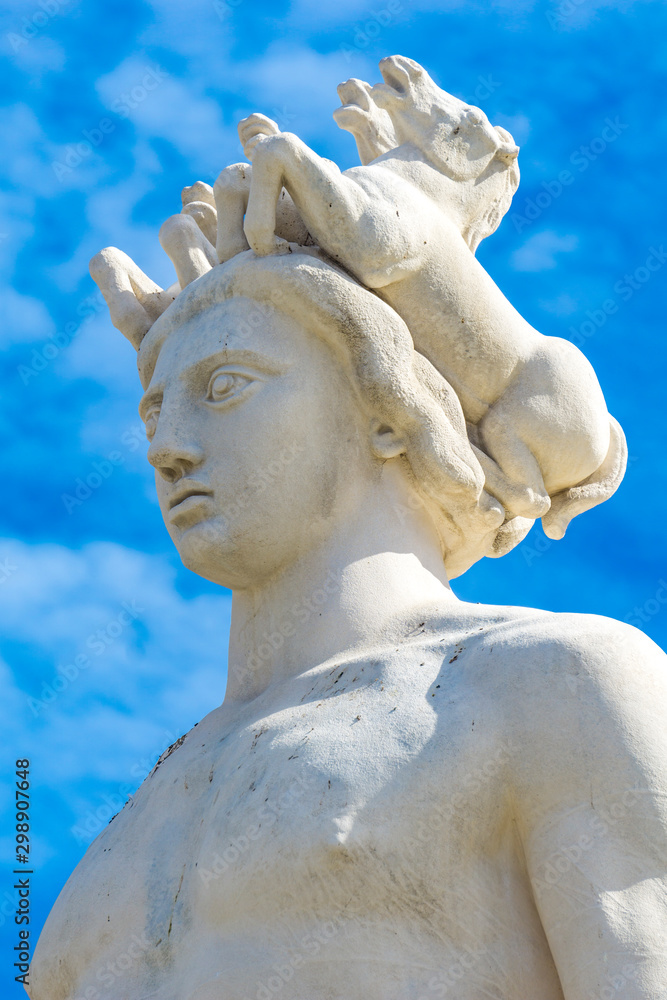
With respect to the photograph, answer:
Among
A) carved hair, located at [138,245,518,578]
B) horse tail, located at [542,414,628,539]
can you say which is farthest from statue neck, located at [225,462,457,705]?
horse tail, located at [542,414,628,539]

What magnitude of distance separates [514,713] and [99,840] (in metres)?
2.32

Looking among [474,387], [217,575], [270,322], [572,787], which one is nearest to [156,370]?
[270,322]

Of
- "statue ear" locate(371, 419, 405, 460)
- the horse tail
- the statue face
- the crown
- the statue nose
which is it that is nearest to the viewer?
the statue face

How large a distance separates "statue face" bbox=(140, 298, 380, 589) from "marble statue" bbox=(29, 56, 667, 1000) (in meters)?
0.01

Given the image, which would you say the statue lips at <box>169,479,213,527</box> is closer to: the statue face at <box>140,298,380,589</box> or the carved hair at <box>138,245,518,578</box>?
the statue face at <box>140,298,380,589</box>

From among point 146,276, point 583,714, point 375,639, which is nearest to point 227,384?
point 375,639

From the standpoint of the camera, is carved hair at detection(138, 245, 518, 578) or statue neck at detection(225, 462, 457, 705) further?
carved hair at detection(138, 245, 518, 578)

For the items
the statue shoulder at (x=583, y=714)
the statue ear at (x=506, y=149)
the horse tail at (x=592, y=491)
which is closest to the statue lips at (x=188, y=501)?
the statue shoulder at (x=583, y=714)

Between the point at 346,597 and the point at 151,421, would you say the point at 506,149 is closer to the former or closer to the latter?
the point at 151,421

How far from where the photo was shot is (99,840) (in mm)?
6414

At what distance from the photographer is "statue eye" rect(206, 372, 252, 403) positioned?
643 cm

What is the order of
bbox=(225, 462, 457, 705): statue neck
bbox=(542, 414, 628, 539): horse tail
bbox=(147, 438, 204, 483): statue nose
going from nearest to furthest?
bbox=(225, 462, 457, 705): statue neck
bbox=(147, 438, 204, 483): statue nose
bbox=(542, 414, 628, 539): horse tail

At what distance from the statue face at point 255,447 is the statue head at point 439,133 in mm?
1417

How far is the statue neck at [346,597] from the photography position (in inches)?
240
